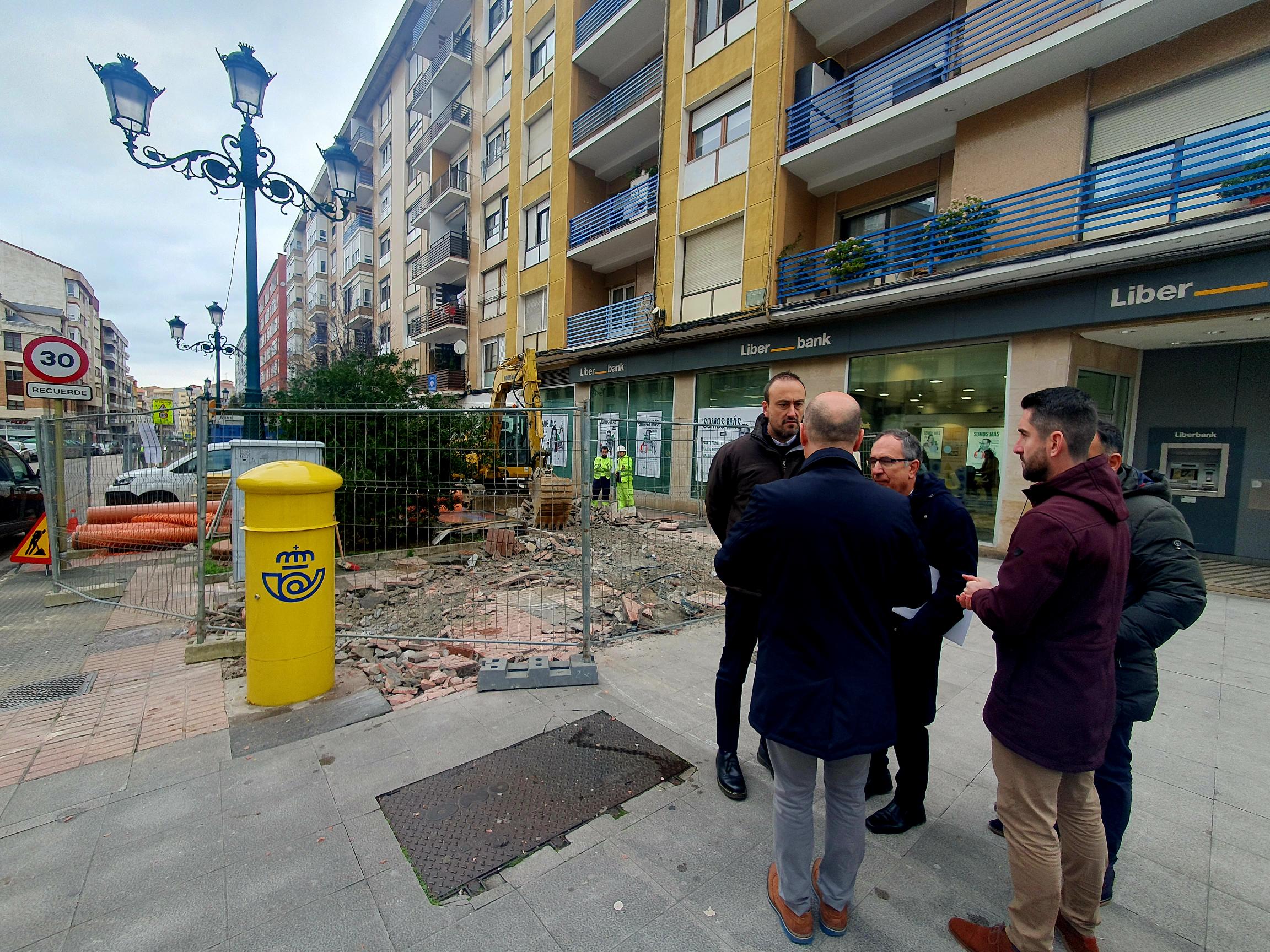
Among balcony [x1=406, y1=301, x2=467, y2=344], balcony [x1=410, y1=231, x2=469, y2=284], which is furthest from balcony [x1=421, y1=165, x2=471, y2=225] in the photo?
balcony [x1=406, y1=301, x2=467, y2=344]

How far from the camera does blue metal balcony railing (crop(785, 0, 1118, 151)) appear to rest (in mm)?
8312

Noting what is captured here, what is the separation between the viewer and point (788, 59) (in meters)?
11.5

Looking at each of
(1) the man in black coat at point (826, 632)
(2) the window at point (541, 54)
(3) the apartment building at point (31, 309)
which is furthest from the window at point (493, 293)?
(3) the apartment building at point (31, 309)

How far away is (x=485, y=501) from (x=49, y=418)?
5178 mm

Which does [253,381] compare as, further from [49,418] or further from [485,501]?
[485,501]

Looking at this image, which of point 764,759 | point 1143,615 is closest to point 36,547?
point 764,759

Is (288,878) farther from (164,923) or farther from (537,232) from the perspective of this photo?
(537,232)

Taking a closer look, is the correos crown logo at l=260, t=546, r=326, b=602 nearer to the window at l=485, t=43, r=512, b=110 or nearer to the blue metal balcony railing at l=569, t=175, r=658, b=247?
the blue metal balcony railing at l=569, t=175, r=658, b=247

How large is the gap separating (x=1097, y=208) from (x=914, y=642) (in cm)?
947

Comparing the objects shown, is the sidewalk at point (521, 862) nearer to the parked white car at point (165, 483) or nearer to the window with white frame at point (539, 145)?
the parked white car at point (165, 483)

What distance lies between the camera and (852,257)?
10445 millimetres

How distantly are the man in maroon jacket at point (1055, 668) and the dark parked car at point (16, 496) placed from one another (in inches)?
478

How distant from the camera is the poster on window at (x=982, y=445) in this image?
29.7 feet

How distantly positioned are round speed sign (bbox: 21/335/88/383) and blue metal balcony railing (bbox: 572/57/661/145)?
1434 centimetres
